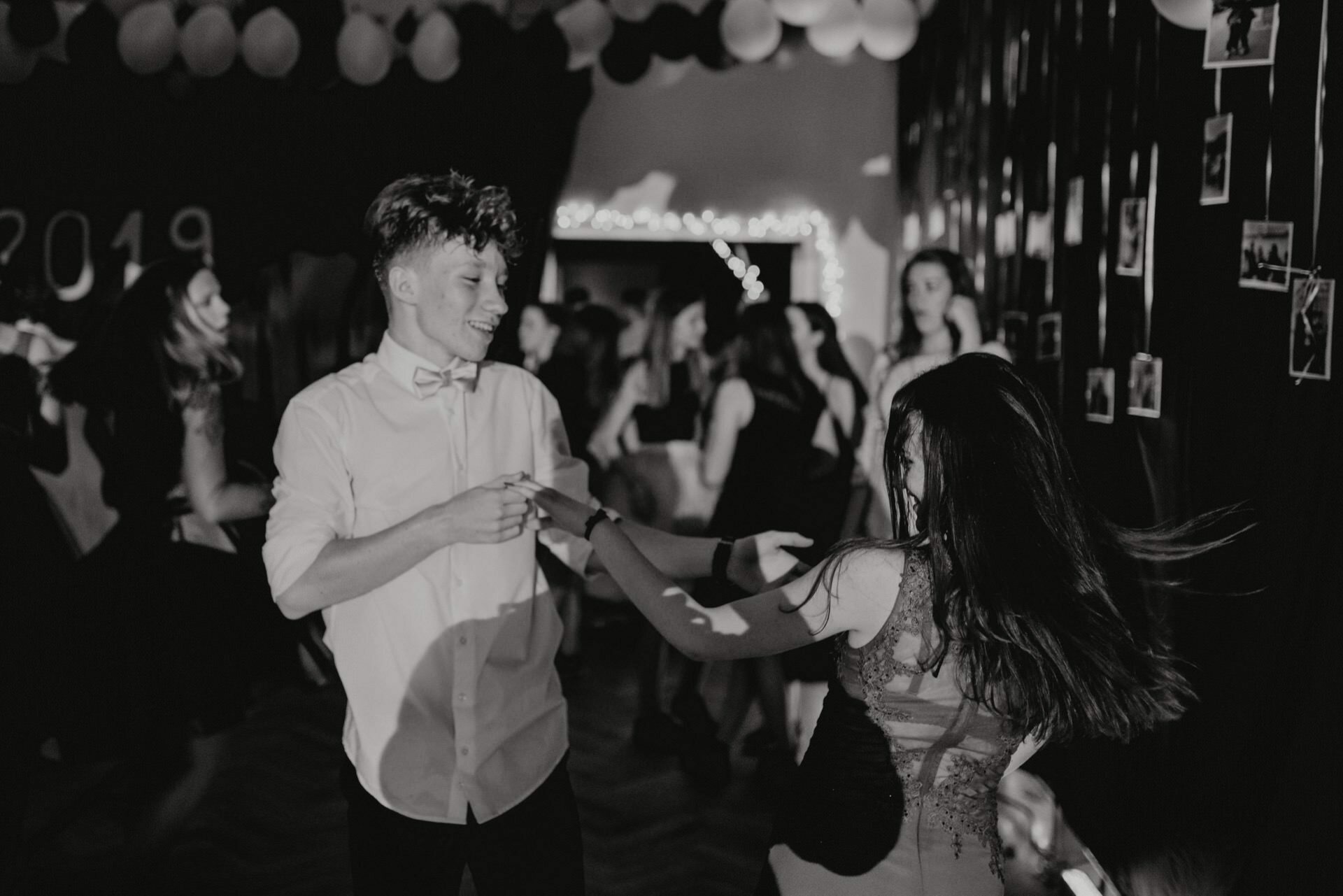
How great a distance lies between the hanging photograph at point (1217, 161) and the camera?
240 cm

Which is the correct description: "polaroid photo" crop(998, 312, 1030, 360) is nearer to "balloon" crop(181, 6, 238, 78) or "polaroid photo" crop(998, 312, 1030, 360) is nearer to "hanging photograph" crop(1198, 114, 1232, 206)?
"hanging photograph" crop(1198, 114, 1232, 206)

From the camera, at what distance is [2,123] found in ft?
19.1

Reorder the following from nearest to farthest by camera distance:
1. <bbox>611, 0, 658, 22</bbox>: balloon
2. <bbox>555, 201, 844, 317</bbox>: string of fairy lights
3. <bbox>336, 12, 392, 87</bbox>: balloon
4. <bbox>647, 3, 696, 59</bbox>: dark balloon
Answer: <bbox>336, 12, 392, 87</bbox>: balloon
<bbox>611, 0, 658, 22</bbox>: balloon
<bbox>647, 3, 696, 59</bbox>: dark balloon
<bbox>555, 201, 844, 317</bbox>: string of fairy lights

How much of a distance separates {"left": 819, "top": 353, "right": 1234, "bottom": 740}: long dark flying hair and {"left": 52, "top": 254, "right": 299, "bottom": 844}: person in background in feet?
6.50

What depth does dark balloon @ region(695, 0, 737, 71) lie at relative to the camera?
531 centimetres

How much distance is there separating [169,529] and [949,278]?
2.35m

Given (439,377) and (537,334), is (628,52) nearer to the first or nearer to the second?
(537,334)

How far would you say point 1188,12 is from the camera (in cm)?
249

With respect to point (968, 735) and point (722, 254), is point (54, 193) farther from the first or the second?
point (968, 735)

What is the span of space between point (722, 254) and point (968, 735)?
5.51 meters

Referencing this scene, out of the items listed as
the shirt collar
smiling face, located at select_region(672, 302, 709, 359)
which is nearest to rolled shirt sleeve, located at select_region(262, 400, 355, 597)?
the shirt collar

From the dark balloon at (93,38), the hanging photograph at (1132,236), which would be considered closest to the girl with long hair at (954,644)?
the hanging photograph at (1132,236)

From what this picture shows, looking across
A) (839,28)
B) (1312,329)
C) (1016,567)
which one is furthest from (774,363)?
(1016,567)

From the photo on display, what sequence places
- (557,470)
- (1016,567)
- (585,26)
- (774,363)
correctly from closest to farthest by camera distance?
(1016,567), (557,470), (774,363), (585,26)
